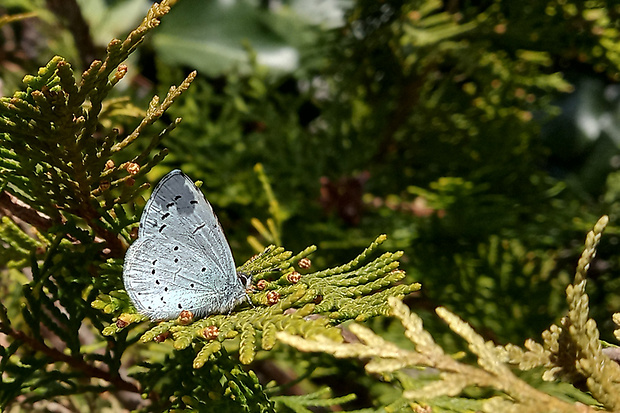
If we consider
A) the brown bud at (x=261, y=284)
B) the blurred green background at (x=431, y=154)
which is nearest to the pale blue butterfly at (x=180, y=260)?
the brown bud at (x=261, y=284)

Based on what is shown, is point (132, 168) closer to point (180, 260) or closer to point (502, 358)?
point (180, 260)

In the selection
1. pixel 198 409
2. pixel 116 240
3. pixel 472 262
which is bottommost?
pixel 472 262

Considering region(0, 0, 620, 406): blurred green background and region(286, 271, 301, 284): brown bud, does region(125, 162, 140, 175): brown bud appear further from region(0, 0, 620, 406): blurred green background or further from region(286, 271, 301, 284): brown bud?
region(0, 0, 620, 406): blurred green background

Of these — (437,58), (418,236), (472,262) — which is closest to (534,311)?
(472,262)

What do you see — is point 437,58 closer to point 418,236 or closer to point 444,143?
point 444,143

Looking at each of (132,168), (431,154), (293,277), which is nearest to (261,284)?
(293,277)

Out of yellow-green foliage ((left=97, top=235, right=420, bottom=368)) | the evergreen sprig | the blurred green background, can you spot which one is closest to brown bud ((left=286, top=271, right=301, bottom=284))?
yellow-green foliage ((left=97, top=235, right=420, bottom=368))

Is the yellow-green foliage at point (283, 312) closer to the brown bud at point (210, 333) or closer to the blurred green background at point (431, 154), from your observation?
the brown bud at point (210, 333)
